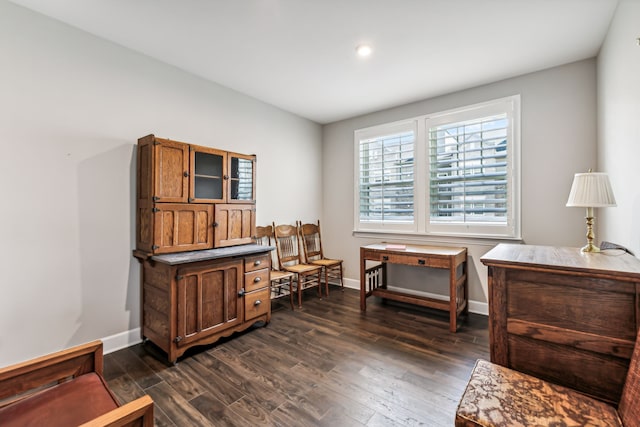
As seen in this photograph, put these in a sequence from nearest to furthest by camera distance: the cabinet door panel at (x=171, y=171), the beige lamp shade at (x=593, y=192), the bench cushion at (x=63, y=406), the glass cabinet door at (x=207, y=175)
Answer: the bench cushion at (x=63, y=406)
the beige lamp shade at (x=593, y=192)
the cabinet door panel at (x=171, y=171)
the glass cabinet door at (x=207, y=175)

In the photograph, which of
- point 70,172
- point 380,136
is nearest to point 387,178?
point 380,136

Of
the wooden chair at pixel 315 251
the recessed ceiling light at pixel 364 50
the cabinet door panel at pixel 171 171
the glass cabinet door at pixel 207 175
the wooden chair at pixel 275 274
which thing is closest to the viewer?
the cabinet door panel at pixel 171 171

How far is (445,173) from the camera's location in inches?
139

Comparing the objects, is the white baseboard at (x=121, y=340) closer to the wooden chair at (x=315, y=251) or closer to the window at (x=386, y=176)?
the wooden chair at (x=315, y=251)

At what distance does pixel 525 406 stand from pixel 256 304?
2.31 metres

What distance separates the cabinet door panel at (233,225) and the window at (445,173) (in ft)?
5.94

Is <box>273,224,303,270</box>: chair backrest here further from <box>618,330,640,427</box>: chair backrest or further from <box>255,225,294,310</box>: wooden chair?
<box>618,330,640,427</box>: chair backrest

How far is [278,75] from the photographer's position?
3072mm

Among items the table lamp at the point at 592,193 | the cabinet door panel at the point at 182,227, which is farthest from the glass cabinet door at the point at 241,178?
the table lamp at the point at 592,193

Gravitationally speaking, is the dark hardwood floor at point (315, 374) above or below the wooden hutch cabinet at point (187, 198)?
below

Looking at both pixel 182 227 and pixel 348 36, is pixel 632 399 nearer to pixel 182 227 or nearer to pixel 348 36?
pixel 348 36

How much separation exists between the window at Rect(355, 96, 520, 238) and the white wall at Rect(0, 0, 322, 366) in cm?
253

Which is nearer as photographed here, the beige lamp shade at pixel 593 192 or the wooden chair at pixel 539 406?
the wooden chair at pixel 539 406

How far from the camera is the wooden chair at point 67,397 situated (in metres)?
1.01
